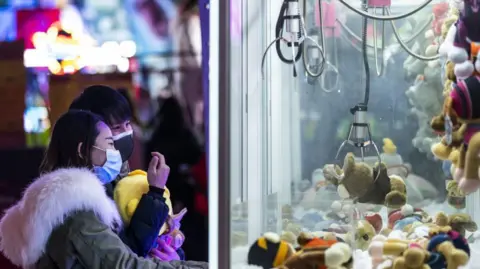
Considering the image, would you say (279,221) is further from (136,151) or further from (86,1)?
(86,1)

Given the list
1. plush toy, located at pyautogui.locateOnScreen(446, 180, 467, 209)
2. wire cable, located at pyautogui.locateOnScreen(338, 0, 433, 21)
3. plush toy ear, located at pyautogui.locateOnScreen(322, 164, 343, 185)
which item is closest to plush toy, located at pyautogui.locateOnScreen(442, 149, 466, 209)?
plush toy, located at pyautogui.locateOnScreen(446, 180, 467, 209)

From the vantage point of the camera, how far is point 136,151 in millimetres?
1829

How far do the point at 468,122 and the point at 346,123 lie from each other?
452 mm

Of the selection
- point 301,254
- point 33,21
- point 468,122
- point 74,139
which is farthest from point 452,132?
point 33,21

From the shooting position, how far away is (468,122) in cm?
92

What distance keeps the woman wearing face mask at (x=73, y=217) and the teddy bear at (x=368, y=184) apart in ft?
1.71

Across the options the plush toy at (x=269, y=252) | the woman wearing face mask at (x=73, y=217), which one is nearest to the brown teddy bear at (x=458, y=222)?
the plush toy at (x=269, y=252)

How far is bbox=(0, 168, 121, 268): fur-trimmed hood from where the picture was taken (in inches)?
54.6

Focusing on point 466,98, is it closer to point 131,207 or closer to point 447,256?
point 447,256

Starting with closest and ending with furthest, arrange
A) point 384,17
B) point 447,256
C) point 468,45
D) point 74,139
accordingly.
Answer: point 468,45 → point 447,256 → point 384,17 → point 74,139

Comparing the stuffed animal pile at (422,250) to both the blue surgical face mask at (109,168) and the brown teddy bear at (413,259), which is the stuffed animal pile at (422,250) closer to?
the brown teddy bear at (413,259)

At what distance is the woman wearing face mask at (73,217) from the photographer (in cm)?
137

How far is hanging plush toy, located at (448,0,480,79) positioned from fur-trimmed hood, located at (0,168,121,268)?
883mm

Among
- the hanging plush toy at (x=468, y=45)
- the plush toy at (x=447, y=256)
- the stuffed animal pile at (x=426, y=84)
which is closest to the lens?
the hanging plush toy at (x=468, y=45)
